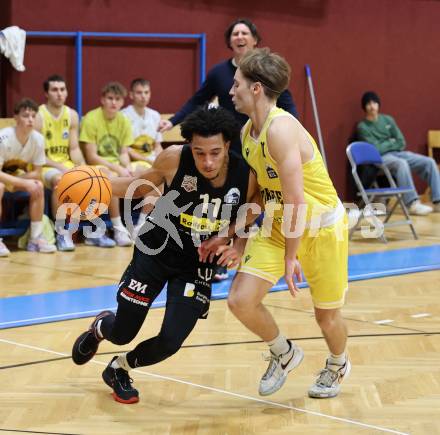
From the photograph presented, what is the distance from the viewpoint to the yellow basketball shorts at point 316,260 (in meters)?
4.40

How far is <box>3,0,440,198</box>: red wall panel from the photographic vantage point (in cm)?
999

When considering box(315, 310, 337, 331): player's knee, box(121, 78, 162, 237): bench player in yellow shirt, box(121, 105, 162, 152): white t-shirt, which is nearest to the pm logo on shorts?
box(315, 310, 337, 331): player's knee

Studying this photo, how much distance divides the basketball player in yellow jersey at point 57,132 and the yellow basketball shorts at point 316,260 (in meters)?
4.91

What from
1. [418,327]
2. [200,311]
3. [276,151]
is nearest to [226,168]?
[276,151]

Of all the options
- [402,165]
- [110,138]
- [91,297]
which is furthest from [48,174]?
[402,165]

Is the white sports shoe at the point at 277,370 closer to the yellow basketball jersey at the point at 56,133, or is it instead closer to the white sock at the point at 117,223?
the white sock at the point at 117,223

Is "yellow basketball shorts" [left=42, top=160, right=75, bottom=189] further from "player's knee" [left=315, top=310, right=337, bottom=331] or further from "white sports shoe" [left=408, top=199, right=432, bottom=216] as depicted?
"player's knee" [left=315, top=310, right=337, bottom=331]

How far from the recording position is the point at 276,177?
4.25 m

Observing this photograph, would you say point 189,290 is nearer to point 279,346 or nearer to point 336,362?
point 279,346

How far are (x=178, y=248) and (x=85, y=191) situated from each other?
53cm

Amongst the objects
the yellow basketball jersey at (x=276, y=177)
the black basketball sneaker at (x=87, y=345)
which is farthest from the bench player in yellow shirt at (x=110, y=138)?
the yellow basketball jersey at (x=276, y=177)

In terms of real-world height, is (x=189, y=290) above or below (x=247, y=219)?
below

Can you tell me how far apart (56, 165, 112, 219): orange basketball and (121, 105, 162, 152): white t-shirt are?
5336mm

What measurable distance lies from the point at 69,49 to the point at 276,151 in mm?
6371
